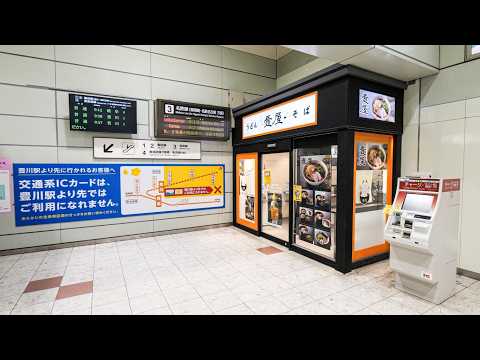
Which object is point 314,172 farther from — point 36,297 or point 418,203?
point 36,297

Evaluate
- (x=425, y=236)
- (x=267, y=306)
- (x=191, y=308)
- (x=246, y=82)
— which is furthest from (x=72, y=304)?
(x=246, y=82)

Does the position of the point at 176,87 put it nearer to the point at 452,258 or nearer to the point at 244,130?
the point at 244,130

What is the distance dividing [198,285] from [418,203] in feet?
9.19

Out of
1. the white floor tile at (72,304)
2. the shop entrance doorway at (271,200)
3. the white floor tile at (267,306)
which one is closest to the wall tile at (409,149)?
the shop entrance doorway at (271,200)

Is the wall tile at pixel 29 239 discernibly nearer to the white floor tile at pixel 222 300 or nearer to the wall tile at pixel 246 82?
the white floor tile at pixel 222 300

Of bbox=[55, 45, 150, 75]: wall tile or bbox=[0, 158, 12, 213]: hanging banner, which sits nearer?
bbox=[0, 158, 12, 213]: hanging banner

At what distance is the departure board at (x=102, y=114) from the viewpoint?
4.59 metres

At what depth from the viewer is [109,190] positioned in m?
5.04

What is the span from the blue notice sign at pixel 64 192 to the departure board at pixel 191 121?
53.2 inches

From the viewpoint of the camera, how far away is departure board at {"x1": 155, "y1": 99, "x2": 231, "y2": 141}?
534 centimetres

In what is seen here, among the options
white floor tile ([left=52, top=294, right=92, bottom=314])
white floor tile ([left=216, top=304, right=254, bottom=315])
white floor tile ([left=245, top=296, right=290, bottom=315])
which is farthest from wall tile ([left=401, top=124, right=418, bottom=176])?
white floor tile ([left=52, top=294, right=92, bottom=314])

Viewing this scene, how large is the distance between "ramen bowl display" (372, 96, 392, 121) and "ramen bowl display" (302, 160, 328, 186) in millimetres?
1036

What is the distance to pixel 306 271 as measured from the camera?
3.57 m

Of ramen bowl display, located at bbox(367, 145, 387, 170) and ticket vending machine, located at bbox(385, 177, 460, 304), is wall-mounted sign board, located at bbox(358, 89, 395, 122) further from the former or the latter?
ticket vending machine, located at bbox(385, 177, 460, 304)
